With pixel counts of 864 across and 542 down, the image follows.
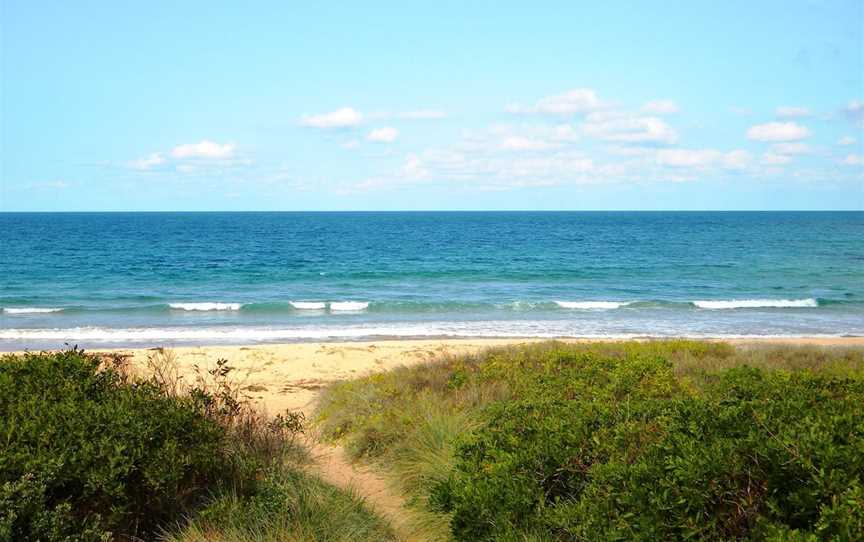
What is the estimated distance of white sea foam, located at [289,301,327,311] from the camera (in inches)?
1117

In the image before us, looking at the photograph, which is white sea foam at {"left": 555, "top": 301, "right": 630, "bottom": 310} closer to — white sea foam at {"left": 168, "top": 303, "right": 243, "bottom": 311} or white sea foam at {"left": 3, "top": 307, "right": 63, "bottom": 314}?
white sea foam at {"left": 168, "top": 303, "right": 243, "bottom": 311}

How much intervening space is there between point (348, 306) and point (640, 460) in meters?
24.5

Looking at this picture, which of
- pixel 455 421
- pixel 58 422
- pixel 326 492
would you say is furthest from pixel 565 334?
pixel 58 422

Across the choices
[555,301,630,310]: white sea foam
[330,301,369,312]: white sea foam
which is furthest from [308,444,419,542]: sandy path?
[555,301,630,310]: white sea foam

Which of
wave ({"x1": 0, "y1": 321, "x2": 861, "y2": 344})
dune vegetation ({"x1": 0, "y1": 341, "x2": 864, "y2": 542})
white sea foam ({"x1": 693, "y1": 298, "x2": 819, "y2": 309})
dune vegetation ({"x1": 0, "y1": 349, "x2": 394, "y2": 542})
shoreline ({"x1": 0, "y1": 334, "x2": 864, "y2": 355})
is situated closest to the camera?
dune vegetation ({"x1": 0, "y1": 341, "x2": 864, "y2": 542})

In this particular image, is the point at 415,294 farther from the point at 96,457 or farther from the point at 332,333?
the point at 96,457

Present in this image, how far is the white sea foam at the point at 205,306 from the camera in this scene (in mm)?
27984

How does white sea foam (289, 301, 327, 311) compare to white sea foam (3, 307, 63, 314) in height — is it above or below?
above

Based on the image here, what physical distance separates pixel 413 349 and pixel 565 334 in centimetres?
672

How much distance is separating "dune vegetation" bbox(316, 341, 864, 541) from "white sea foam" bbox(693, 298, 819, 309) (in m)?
23.0

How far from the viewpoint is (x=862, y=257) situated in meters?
51.1

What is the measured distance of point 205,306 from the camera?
28.4m

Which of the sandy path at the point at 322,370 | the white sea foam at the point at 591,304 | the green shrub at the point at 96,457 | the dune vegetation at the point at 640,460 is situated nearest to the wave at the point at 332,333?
the sandy path at the point at 322,370

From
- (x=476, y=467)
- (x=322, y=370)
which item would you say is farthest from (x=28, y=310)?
(x=476, y=467)
